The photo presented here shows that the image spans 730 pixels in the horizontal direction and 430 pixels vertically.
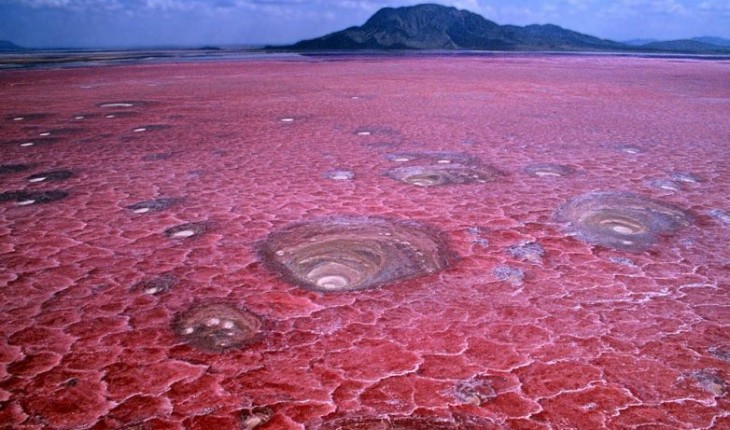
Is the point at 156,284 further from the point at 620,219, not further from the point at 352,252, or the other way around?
the point at 620,219

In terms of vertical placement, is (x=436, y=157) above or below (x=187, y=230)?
above

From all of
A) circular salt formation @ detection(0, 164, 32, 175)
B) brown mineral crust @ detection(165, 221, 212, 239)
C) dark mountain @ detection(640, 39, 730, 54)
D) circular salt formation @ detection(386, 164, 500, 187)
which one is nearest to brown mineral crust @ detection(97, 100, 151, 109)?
circular salt formation @ detection(0, 164, 32, 175)

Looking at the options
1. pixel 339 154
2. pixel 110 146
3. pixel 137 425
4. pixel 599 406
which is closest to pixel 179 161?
pixel 110 146

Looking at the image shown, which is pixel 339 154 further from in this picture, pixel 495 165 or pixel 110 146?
pixel 110 146

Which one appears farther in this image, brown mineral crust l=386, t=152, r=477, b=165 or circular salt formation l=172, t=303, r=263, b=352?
brown mineral crust l=386, t=152, r=477, b=165

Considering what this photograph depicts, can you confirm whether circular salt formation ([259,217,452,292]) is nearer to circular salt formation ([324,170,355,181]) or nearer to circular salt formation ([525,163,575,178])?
circular salt formation ([324,170,355,181])

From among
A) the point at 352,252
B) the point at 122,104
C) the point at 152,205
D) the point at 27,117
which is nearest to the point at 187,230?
the point at 152,205
